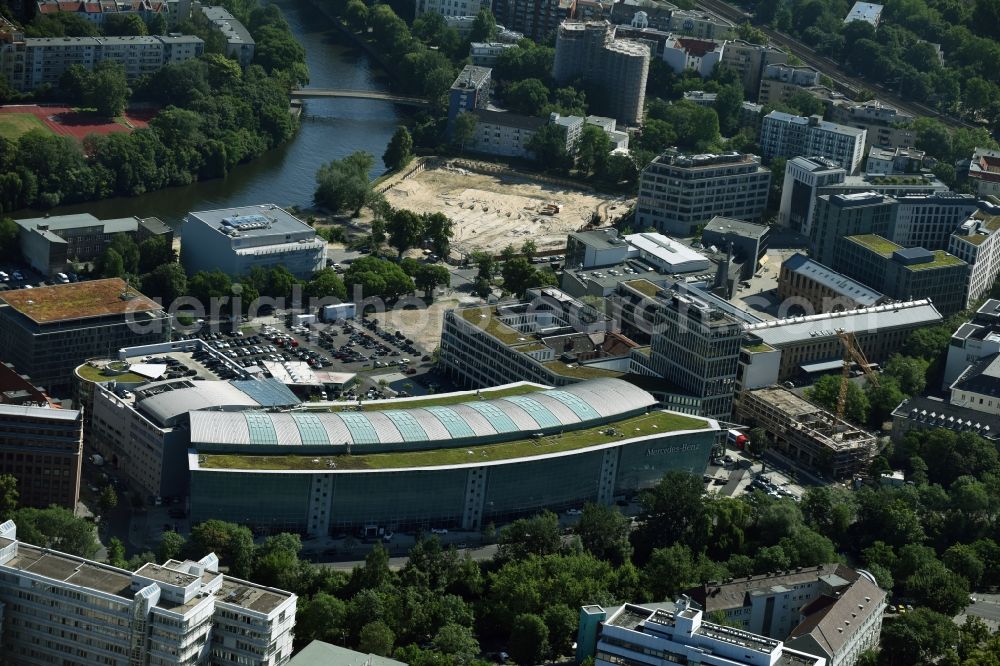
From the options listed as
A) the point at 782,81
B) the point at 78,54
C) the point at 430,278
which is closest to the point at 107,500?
the point at 430,278

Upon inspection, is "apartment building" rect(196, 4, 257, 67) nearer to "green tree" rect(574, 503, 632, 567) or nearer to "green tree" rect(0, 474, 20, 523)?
"green tree" rect(0, 474, 20, 523)

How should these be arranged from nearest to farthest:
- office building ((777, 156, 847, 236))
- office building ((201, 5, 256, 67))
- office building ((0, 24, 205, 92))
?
office building ((777, 156, 847, 236))
office building ((0, 24, 205, 92))
office building ((201, 5, 256, 67))

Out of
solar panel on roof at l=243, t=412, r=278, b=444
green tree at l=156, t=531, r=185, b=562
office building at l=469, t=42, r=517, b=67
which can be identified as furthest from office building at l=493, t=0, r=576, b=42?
green tree at l=156, t=531, r=185, b=562

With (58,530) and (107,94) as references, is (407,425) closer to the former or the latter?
(58,530)

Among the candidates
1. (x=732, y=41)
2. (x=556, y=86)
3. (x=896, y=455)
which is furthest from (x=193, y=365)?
(x=732, y=41)

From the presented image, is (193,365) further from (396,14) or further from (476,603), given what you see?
(396,14)

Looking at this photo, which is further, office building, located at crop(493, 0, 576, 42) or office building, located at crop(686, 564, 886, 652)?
office building, located at crop(493, 0, 576, 42)

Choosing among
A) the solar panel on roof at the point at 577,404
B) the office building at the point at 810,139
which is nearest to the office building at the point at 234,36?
the office building at the point at 810,139
